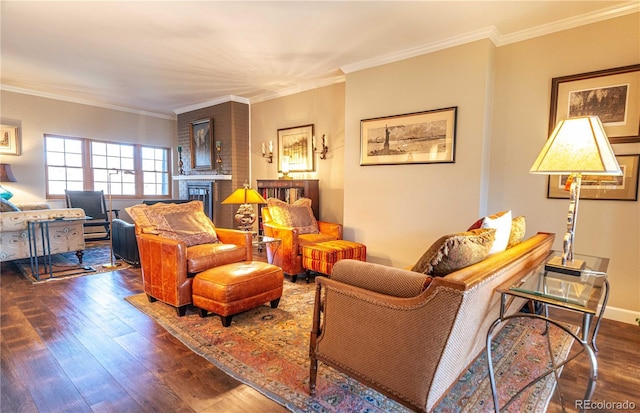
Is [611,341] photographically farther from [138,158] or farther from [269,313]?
[138,158]

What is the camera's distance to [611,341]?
2459 millimetres

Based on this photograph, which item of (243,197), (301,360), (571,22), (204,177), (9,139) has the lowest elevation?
(301,360)

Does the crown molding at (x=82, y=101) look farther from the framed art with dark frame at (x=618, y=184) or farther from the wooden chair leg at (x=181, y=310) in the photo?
the framed art with dark frame at (x=618, y=184)

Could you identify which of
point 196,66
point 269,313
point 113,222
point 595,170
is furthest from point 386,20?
point 113,222

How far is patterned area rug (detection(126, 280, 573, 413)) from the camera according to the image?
5.66 ft

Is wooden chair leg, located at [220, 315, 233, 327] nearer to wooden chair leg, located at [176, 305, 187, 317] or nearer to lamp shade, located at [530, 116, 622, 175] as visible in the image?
wooden chair leg, located at [176, 305, 187, 317]

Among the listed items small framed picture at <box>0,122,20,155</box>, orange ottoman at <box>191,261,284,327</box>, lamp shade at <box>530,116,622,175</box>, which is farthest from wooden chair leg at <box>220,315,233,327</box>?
small framed picture at <box>0,122,20,155</box>

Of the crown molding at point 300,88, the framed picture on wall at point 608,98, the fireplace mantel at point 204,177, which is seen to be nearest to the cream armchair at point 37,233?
the fireplace mantel at point 204,177

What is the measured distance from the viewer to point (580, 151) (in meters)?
1.72

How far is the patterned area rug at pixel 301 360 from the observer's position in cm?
172

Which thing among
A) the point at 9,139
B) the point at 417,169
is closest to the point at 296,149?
the point at 417,169

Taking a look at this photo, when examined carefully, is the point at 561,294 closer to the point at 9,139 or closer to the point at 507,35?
the point at 507,35

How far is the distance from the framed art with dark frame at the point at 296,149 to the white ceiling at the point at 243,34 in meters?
0.77

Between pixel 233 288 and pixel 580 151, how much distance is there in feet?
8.03
